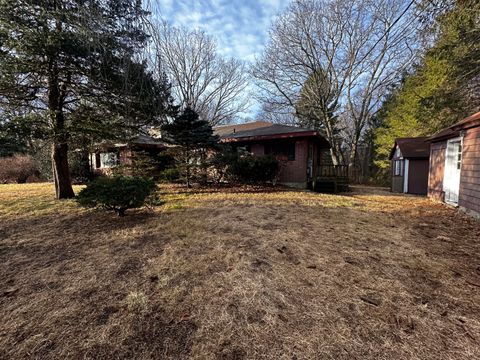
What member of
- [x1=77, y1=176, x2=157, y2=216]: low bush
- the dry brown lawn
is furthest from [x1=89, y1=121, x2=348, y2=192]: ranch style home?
the dry brown lawn

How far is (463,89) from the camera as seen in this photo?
27.3 ft

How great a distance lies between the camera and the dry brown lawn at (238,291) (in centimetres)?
166

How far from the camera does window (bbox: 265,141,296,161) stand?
11516 millimetres

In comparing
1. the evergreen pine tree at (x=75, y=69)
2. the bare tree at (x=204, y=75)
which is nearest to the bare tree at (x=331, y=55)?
the bare tree at (x=204, y=75)

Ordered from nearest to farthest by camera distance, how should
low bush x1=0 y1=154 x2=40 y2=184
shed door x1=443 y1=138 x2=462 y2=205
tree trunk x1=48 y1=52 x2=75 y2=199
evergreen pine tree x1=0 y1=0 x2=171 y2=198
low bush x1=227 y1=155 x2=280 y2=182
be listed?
evergreen pine tree x1=0 y1=0 x2=171 y2=198, tree trunk x1=48 y1=52 x2=75 y2=199, shed door x1=443 y1=138 x2=462 y2=205, low bush x1=227 y1=155 x2=280 y2=182, low bush x1=0 y1=154 x2=40 y2=184

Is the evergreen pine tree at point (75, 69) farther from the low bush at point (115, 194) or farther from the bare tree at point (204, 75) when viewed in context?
the bare tree at point (204, 75)

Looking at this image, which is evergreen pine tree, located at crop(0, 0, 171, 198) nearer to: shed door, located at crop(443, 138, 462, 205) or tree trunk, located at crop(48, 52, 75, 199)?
tree trunk, located at crop(48, 52, 75, 199)

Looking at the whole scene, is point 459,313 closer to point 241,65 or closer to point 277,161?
point 277,161

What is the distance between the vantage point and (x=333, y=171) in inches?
431

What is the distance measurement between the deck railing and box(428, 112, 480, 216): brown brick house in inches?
136

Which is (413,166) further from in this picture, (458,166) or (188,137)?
(188,137)

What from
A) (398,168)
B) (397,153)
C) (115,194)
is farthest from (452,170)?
(115,194)

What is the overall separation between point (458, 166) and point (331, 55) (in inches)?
426

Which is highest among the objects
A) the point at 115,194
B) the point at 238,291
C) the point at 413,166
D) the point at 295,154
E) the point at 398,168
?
the point at 295,154
